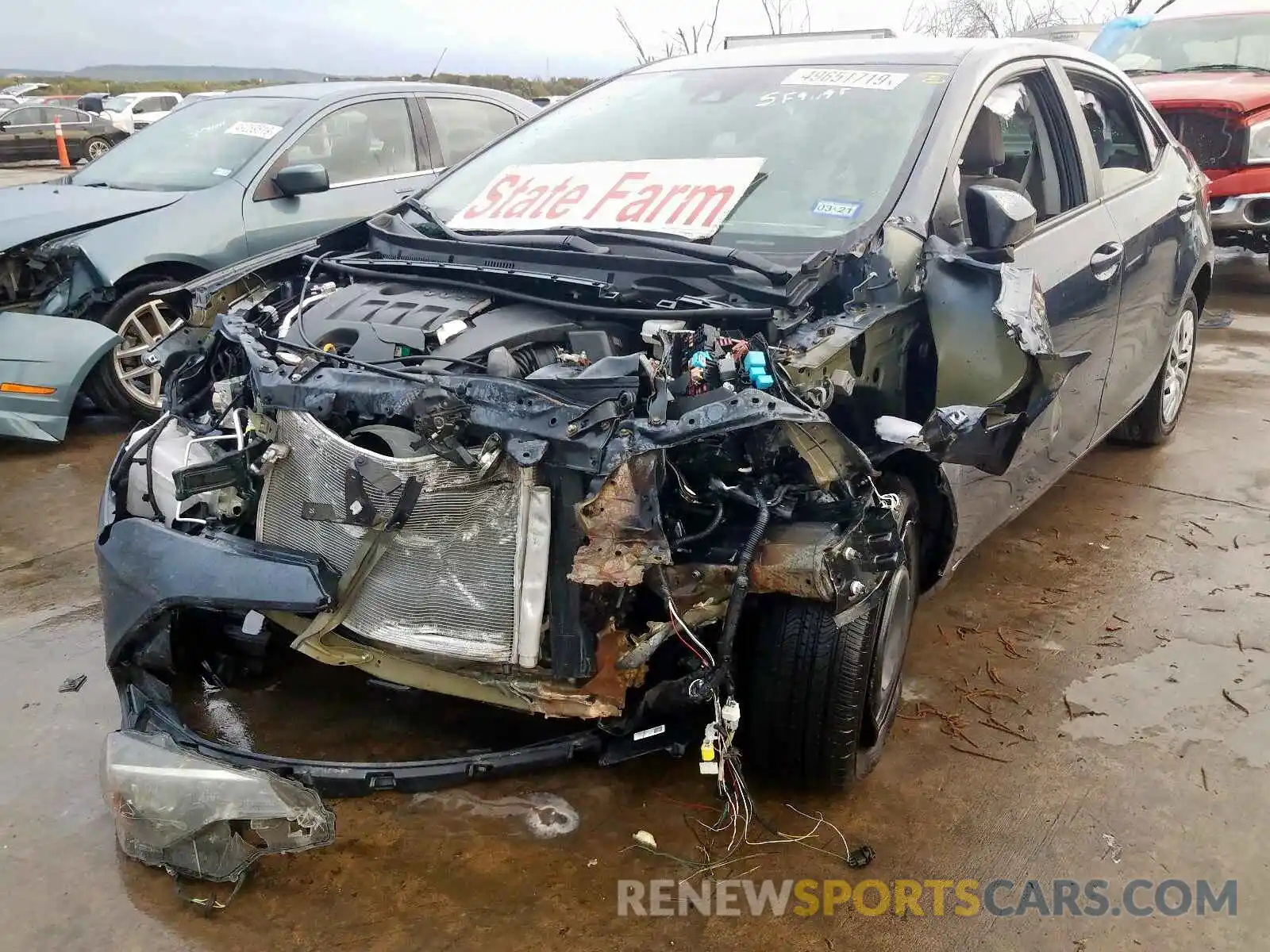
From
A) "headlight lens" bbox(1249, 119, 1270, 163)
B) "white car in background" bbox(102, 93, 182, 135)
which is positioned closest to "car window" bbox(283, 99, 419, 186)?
"headlight lens" bbox(1249, 119, 1270, 163)

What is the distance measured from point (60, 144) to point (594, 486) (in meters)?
23.1

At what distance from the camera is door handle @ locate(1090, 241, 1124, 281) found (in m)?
3.41

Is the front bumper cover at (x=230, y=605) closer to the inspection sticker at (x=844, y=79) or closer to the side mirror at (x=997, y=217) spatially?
the side mirror at (x=997, y=217)

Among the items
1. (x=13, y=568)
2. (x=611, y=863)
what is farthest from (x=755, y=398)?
(x=13, y=568)

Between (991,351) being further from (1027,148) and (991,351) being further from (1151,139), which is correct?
(1151,139)

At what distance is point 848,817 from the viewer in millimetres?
2547

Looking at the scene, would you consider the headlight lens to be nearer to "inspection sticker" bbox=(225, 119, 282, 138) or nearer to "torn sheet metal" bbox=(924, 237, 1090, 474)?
"torn sheet metal" bbox=(924, 237, 1090, 474)

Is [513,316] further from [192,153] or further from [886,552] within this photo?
[192,153]

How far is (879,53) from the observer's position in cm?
346

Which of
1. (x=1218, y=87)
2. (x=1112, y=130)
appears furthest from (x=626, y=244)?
(x=1218, y=87)

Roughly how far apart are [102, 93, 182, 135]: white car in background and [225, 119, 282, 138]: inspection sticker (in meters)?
17.6

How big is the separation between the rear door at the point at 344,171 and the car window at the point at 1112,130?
3.35m

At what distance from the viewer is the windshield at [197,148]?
579 centimetres

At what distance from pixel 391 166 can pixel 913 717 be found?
4.72m
